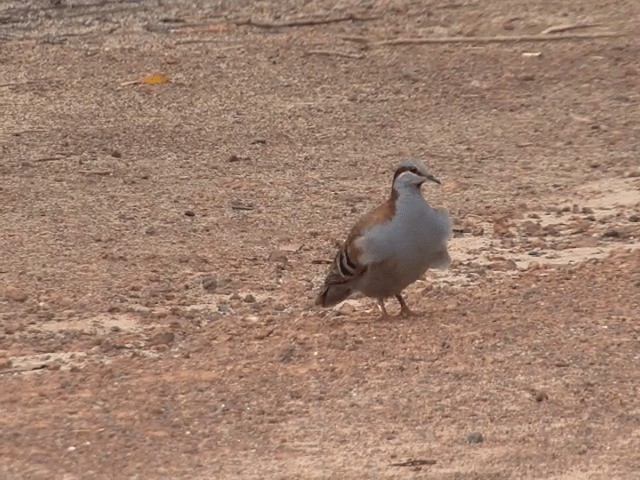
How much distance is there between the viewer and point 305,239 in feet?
33.4

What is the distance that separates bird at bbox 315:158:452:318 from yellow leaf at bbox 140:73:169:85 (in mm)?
6256

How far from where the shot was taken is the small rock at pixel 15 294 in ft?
28.9

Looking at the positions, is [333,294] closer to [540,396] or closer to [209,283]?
[209,283]

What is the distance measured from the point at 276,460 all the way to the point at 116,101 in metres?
7.88

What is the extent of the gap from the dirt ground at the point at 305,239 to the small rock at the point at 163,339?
4 cm

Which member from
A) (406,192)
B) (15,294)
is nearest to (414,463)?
(406,192)

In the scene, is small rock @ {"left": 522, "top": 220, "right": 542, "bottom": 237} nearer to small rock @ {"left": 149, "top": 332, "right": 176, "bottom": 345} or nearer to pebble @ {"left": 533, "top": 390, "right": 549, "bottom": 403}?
small rock @ {"left": 149, "top": 332, "right": 176, "bottom": 345}

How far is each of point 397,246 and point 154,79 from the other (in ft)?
21.7

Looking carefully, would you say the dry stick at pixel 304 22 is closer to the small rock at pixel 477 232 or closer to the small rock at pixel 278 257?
the small rock at pixel 477 232

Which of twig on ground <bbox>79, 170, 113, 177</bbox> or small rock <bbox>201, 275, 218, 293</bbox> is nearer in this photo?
small rock <bbox>201, 275, 218, 293</bbox>

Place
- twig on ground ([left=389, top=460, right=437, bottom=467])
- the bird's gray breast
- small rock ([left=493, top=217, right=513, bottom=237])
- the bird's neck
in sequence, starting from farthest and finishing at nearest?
small rock ([left=493, top=217, right=513, bottom=237]) < the bird's neck < the bird's gray breast < twig on ground ([left=389, top=460, right=437, bottom=467])

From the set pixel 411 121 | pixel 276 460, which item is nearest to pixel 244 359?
pixel 276 460

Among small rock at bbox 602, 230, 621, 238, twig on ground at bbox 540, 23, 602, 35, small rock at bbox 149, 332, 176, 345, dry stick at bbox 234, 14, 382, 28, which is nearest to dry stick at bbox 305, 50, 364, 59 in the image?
dry stick at bbox 234, 14, 382, 28

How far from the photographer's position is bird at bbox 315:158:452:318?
8.11 metres
